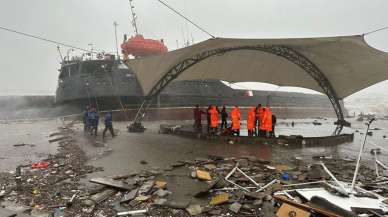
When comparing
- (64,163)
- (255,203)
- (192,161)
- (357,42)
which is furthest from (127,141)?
(357,42)

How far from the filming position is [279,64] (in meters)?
17.6

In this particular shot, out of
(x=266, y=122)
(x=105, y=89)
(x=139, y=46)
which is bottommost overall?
(x=266, y=122)

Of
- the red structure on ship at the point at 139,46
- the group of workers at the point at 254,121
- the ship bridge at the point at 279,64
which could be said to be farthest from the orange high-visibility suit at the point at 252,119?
the red structure on ship at the point at 139,46

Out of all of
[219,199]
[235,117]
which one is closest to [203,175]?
[219,199]

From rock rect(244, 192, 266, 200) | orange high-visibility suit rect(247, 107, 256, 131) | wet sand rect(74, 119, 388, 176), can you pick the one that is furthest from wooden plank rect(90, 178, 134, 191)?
orange high-visibility suit rect(247, 107, 256, 131)

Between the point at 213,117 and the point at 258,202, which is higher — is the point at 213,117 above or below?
above

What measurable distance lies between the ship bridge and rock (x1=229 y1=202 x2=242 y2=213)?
338 inches

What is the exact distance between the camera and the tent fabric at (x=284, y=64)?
12766 millimetres

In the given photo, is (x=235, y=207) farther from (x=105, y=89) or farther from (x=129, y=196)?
(x=105, y=89)

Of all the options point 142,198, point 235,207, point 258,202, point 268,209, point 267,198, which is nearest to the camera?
point 268,209

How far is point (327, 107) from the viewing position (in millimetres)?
46688

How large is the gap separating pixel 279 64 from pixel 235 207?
13851 mm

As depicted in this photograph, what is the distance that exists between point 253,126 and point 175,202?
9328 millimetres

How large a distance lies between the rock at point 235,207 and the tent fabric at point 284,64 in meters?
8.57
